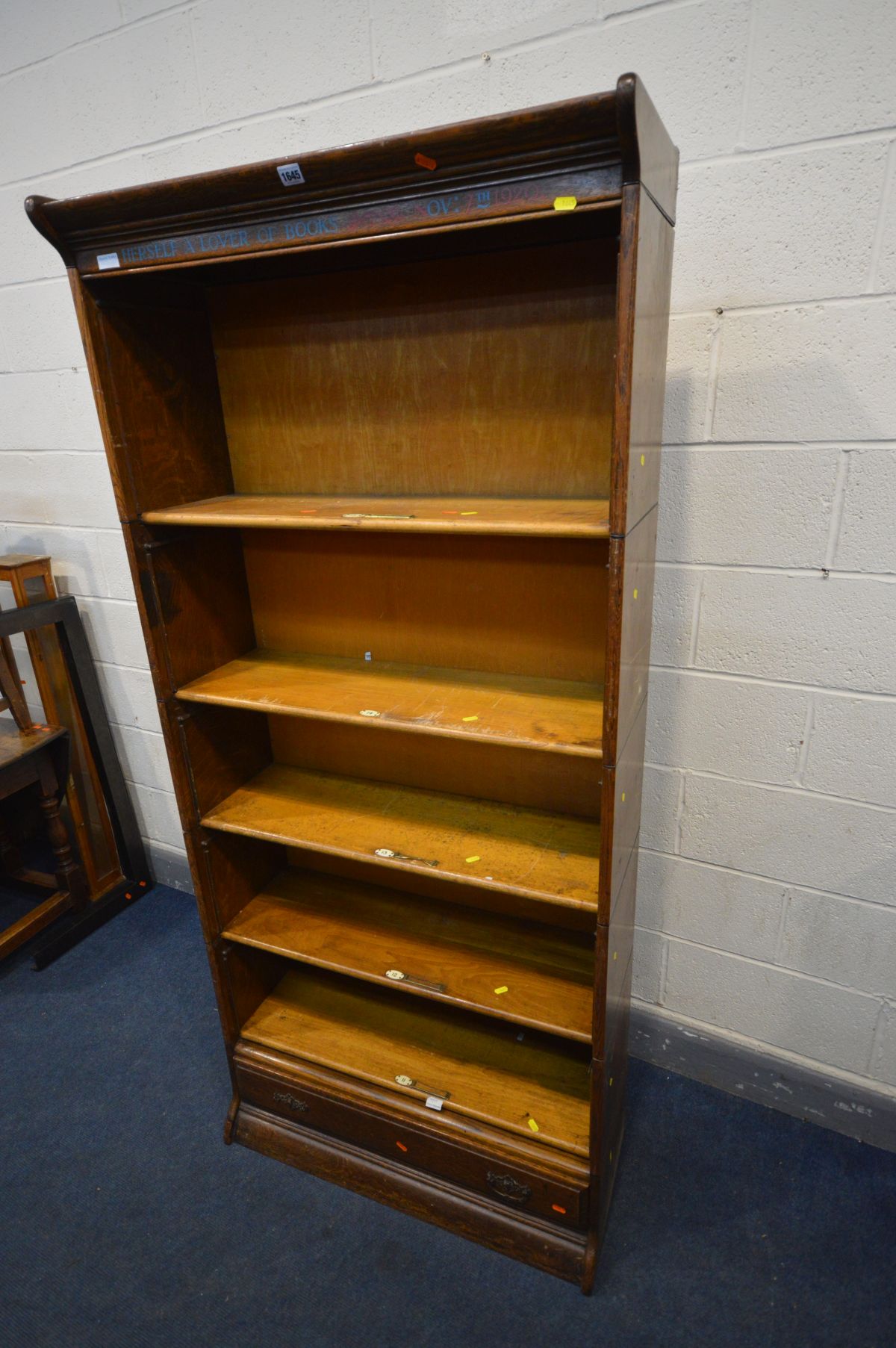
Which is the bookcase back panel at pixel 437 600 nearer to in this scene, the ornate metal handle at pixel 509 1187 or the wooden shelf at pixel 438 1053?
the wooden shelf at pixel 438 1053

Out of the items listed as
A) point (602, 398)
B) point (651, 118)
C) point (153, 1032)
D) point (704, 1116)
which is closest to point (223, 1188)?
point (153, 1032)

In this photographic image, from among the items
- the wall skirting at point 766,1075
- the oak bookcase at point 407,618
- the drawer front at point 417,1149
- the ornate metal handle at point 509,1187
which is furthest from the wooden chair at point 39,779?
the wall skirting at point 766,1075

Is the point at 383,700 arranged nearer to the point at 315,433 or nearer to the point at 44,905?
the point at 315,433

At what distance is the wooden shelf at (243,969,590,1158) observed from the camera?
1.42 metres

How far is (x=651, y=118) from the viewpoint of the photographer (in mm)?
875

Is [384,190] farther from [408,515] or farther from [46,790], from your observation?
[46,790]

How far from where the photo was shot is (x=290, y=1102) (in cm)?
159

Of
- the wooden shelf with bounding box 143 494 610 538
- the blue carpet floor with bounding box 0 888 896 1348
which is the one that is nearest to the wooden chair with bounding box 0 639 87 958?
the blue carpet floor with bounding box 0 888 896 1348

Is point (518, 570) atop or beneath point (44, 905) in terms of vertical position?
atop

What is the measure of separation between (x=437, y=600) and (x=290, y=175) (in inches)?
28.1

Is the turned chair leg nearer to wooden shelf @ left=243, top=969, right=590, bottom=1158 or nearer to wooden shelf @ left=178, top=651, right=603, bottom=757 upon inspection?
wooden shelf @ left=243, top=969, right=590, bottom=1158

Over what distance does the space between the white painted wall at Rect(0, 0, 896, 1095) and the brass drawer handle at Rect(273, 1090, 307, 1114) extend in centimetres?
82

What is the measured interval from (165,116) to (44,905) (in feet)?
6.95

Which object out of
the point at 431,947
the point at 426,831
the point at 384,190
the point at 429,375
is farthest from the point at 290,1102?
the point at 384,190
